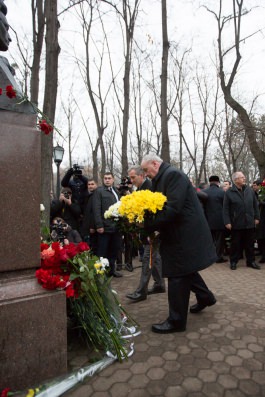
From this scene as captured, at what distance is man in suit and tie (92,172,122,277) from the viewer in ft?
18.4

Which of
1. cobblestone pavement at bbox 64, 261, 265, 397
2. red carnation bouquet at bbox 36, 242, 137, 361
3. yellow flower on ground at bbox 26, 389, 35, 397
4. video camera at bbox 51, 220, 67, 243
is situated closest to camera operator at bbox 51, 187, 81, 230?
video camera at bbox 51, 220, 67, 243

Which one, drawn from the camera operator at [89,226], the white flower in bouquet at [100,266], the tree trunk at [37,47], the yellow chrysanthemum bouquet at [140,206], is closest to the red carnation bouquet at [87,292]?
the white flower in bouquet at [100,266]

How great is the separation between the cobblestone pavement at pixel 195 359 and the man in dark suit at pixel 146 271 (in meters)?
0.25

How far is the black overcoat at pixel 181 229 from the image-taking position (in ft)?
9.94

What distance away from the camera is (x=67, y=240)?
214 inches

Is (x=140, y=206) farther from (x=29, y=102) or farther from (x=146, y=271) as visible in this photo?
(x=146, y=271)

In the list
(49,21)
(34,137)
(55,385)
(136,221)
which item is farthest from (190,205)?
(49,21)

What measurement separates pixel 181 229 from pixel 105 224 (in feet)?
8.91

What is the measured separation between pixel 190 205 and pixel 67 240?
2.92 m

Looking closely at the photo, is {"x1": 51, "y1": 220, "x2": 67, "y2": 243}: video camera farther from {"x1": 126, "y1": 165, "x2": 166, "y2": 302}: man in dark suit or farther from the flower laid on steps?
the flower laid on steps

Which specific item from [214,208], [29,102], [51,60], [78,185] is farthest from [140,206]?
[51,60]

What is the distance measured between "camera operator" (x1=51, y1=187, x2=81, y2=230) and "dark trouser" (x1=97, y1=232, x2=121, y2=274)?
2.94 feet

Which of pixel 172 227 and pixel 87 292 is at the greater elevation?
pixel 172 227

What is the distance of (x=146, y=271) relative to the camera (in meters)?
4.31
